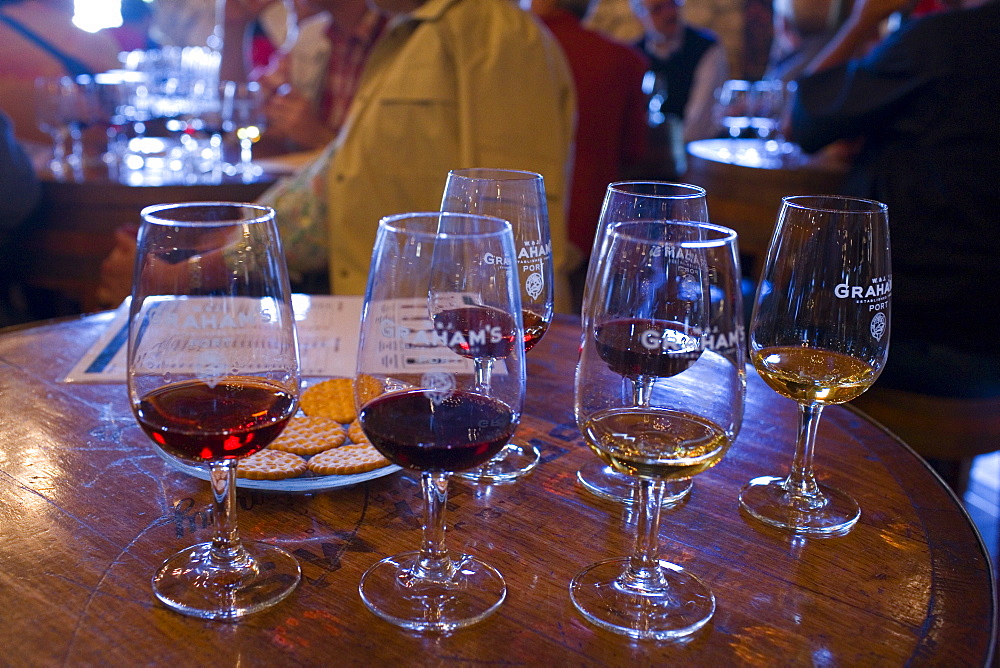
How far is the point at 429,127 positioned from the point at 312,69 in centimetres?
244

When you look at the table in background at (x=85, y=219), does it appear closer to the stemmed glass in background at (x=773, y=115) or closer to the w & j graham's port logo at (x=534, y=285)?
the w & j graham's port logo at (x=534, y=285)

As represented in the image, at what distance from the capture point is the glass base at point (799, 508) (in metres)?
0.81

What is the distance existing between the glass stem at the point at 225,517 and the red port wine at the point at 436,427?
0.44 feet

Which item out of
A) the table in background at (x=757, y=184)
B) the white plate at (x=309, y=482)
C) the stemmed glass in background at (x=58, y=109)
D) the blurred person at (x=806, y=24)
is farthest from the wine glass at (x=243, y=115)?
the blurred person at (x=806, y=24)

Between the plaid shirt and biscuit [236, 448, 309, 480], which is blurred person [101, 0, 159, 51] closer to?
the plaid shirt

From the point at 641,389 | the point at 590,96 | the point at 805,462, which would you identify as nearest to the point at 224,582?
the point at 641,389

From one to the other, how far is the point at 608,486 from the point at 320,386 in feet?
1.25

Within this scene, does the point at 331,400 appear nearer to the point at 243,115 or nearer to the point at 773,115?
the point at 243,115

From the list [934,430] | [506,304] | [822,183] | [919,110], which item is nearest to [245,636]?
[506,304]

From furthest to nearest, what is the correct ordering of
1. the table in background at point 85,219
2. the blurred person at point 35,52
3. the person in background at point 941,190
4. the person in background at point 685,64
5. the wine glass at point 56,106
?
1. the person in background at point 685,64
2. the blurred person at point 35,52
3. the wine glass at point 56,106
4. the table in background at point 85,219
5. the person in background at point 941,190

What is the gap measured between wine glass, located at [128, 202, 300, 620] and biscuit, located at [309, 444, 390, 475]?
13 centimetres

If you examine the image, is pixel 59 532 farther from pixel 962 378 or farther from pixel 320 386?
pixel 962 378

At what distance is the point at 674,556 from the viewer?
0.75m

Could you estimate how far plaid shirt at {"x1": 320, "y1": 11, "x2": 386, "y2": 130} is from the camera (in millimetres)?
3574
